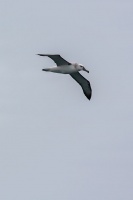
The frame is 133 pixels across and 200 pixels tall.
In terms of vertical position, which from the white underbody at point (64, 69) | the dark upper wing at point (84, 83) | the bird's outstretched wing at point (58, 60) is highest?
the bird's outstretched wing at point (58, 60)

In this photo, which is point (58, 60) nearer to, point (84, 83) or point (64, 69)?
point (64, 69)

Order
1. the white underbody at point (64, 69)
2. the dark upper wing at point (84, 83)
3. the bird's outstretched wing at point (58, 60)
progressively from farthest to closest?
the dark upper wing at point (84, 83), the white underbody at point (64, 69), the bird's outstretched wing at point (58, 60)

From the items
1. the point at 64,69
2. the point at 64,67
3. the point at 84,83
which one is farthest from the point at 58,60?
the point at 84,83

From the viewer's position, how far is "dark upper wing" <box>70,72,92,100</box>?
439 feet

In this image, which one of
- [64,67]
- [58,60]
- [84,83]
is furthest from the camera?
[84,83]

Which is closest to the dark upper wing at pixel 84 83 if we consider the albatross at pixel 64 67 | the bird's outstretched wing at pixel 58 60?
the albatross at pixel 64 67

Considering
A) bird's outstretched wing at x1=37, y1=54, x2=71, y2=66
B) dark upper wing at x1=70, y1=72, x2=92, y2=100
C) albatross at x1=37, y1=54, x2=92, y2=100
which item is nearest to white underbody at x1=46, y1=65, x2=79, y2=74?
albatross at x1=37, y1=54, x2=92, y2=100

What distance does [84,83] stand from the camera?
135125mm

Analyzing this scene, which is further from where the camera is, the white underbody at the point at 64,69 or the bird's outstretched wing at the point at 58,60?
the white underbody at the point at 64,69

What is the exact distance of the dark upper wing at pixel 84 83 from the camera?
134m

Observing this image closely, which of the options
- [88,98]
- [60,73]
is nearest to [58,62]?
[60,73]

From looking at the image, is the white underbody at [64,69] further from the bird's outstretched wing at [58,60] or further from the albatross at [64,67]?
the bird's outstretched wing at [58,60]

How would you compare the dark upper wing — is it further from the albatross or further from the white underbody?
the white underbody

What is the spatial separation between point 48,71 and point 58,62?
2718mm
